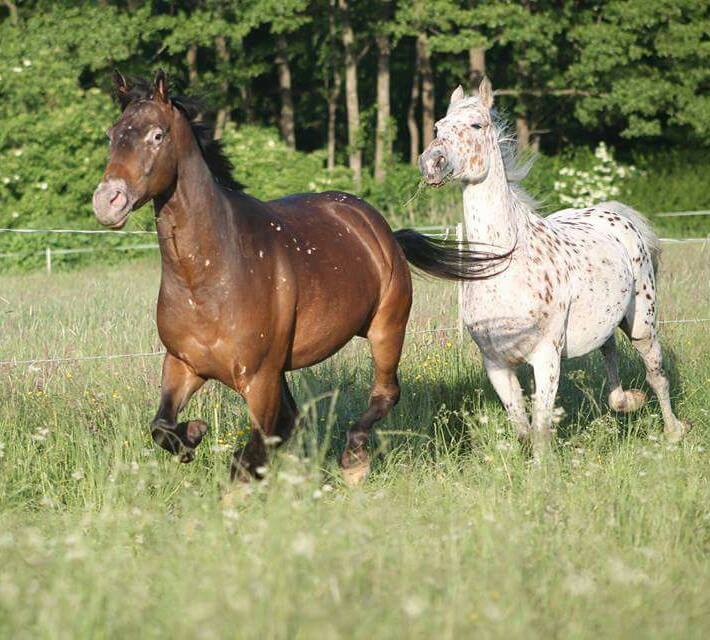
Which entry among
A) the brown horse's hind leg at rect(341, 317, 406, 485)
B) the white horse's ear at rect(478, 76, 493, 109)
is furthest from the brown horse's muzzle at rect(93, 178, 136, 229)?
the white horse's ear at rect(478, 76, 493, 109)

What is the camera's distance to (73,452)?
20.9ft

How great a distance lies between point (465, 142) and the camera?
6.62 metres

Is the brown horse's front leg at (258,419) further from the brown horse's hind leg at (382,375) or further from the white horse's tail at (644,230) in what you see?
the white horse's tail at (644,230)

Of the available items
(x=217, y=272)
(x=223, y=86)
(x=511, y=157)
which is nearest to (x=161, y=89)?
(x=217, y=272)

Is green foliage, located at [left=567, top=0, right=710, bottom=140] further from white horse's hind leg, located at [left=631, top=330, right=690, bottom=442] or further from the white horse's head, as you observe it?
the white horse's head

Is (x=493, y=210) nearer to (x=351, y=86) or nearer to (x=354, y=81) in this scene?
(x=351, y=86)

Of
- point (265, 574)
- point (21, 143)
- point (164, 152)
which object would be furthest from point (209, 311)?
point (21, 143)

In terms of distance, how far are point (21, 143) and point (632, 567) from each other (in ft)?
71.4

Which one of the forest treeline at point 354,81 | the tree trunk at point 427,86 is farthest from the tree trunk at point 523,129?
the tree trunk at point 427,86

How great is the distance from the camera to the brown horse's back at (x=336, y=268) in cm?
609

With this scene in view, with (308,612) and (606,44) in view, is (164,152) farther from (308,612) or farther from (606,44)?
(606,44)

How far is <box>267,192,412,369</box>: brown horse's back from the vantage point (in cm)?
609

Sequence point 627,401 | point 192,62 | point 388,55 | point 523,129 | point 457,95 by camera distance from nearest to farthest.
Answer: point 457,95, point 627,401, point 388,55, point 192,62, point 523,129

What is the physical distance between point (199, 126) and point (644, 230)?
366cm
